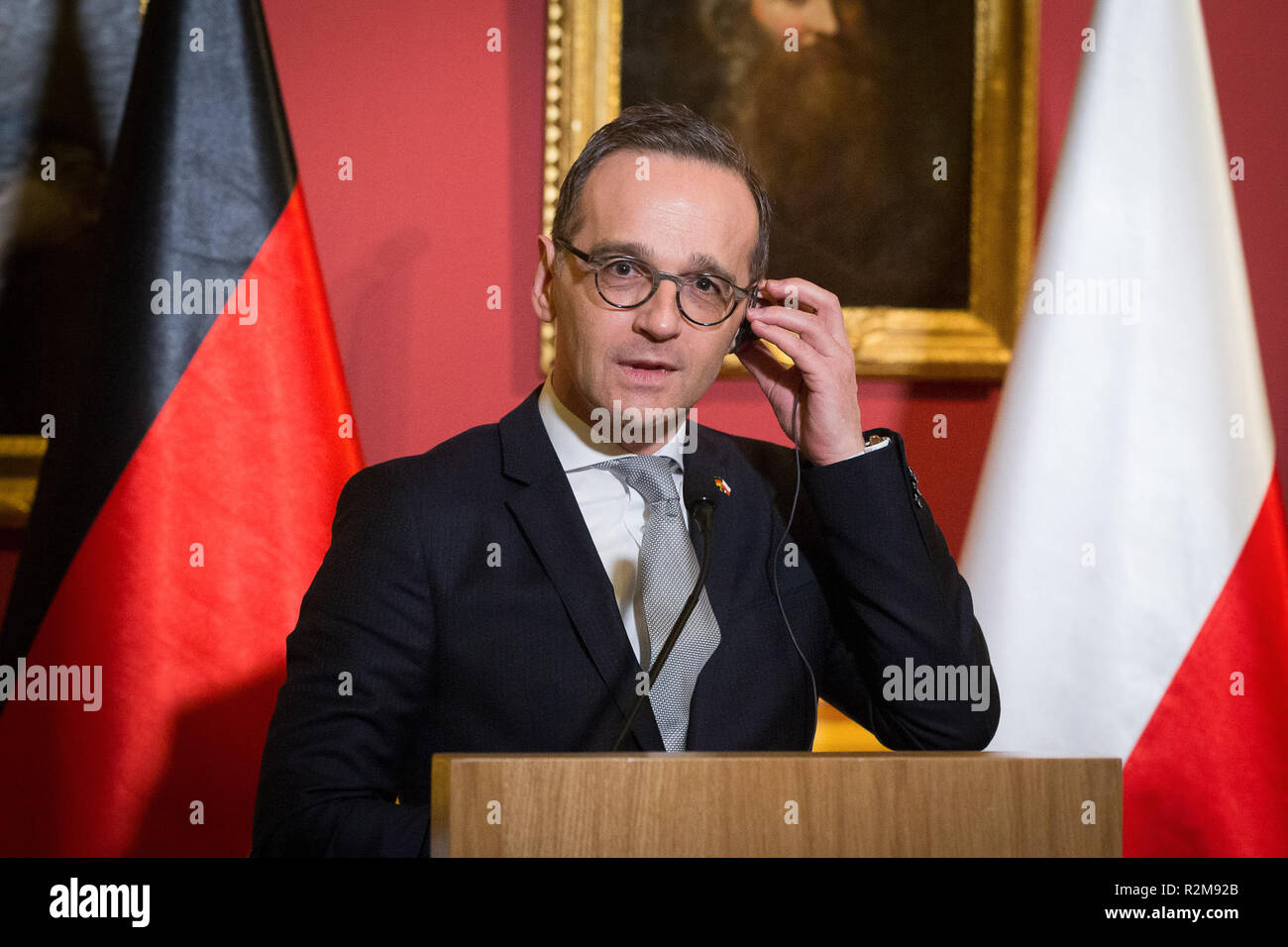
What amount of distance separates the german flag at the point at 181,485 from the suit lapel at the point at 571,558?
708 mm

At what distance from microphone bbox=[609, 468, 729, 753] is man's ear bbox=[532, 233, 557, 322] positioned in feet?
1.08

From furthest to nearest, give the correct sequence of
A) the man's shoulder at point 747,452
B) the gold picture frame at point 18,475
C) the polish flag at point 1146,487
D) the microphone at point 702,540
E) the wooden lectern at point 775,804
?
1. the gold picture frame at point 18,475
2. the polish flag at point 1146,487
3. the man's shoulder at point 747,452
4. the microphone at point 702,540
5. the wooden lectern at point 775,804

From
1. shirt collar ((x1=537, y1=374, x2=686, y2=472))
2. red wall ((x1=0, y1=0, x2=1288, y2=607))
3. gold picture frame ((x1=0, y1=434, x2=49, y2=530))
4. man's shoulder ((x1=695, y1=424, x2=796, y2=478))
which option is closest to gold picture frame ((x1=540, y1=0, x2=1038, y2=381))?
red wall ((x1=0, y1=0, x2=1288, y2=607))

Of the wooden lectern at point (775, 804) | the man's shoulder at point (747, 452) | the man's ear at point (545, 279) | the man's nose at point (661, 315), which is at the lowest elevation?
the wooden lectern at point (775, 804)

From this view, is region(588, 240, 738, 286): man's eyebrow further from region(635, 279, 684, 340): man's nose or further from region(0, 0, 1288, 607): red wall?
region(0, 0, 1288, 607): red wall

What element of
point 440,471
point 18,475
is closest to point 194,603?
point 18,475

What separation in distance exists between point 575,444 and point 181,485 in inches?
35.1

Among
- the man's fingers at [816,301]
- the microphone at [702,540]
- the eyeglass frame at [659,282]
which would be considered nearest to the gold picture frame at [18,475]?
the eyeglass frame at [659,282]

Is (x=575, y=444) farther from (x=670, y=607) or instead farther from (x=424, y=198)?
(x=424, y=198)

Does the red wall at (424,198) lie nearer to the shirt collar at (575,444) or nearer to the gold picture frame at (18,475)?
the gold picture frame at (18,475)

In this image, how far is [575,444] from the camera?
60.6 inches

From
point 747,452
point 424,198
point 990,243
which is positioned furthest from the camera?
point 990,243

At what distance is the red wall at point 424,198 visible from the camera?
7.58 ft
